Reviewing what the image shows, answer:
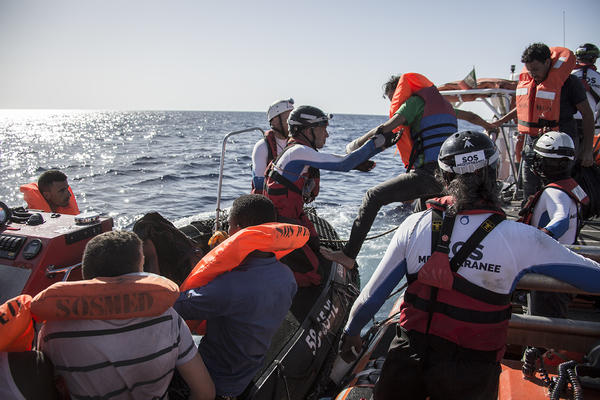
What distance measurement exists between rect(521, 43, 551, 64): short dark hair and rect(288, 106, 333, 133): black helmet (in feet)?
6.29

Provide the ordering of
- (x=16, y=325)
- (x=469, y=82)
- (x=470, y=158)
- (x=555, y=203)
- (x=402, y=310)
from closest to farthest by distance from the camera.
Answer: (x=16, y=325), (x=470, y=158), (x=402, y=310), (x=555, y=203), (x=469, y=82)

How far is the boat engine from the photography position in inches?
104

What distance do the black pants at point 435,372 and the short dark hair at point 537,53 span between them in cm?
314

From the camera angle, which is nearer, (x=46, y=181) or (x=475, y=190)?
(x=475, y=190)

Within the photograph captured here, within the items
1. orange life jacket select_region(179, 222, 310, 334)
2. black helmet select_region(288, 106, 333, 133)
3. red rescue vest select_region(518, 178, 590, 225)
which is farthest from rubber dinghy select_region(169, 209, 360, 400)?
red rescue vest select_region(518, 178, 590, 225)

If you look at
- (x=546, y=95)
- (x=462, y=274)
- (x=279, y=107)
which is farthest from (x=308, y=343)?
(x=546, y=95)

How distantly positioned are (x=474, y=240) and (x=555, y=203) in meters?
1.63

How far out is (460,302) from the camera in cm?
179

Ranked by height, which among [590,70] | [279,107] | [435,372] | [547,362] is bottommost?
[547,362]

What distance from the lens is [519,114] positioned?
4.62m

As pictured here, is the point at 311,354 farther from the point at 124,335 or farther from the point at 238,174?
the point at 238,174

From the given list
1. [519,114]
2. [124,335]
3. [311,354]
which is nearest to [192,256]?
[311,354]

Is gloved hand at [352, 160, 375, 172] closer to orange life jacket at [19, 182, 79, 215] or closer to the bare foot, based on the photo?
the bare foot

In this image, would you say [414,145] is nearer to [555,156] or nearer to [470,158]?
[555,156]
